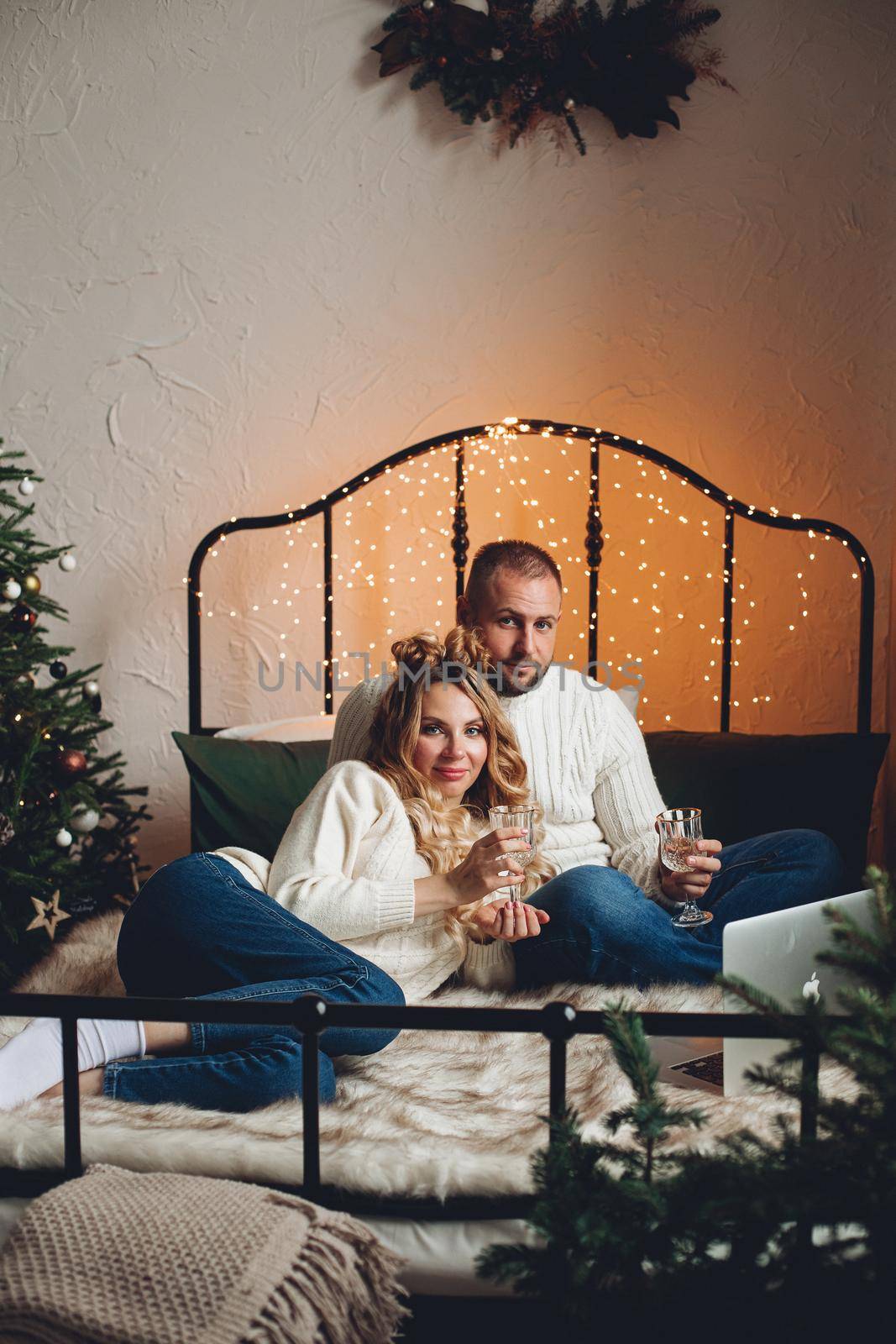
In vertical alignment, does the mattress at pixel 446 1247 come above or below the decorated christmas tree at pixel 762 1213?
below

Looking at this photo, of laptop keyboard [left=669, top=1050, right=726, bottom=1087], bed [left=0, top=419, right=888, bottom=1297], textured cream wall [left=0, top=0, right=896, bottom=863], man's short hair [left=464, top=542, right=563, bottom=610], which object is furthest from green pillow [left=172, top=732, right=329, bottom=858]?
laptop keyboard [left=669, top=1050, right=726, bottom=1087]

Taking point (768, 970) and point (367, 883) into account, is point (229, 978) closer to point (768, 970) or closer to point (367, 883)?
point (367, 883)

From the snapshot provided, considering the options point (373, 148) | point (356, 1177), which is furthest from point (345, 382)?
point (356, 1177)

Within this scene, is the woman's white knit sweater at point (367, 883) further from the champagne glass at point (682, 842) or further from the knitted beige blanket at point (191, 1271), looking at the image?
the knitted beige blanket at point (191, 1271)

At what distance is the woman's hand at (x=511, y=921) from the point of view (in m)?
1.56

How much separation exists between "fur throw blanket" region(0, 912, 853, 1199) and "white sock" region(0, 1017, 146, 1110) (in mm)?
33

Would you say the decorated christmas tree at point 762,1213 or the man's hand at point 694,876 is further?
the man's hand at point 694,876

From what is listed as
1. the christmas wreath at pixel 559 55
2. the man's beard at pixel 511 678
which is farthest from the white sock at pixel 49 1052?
the christmas wreath at pixel 559 55

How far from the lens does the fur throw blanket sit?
1.12 metres

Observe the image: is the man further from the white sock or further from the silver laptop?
the white sock

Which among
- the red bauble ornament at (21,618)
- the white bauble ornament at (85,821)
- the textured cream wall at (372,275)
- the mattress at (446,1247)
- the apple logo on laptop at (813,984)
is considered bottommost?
the mattress at (446,1247)

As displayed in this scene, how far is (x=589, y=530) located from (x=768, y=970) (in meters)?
1.44

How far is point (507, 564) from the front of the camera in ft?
6.91

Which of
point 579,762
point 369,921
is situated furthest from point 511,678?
point 369,921
